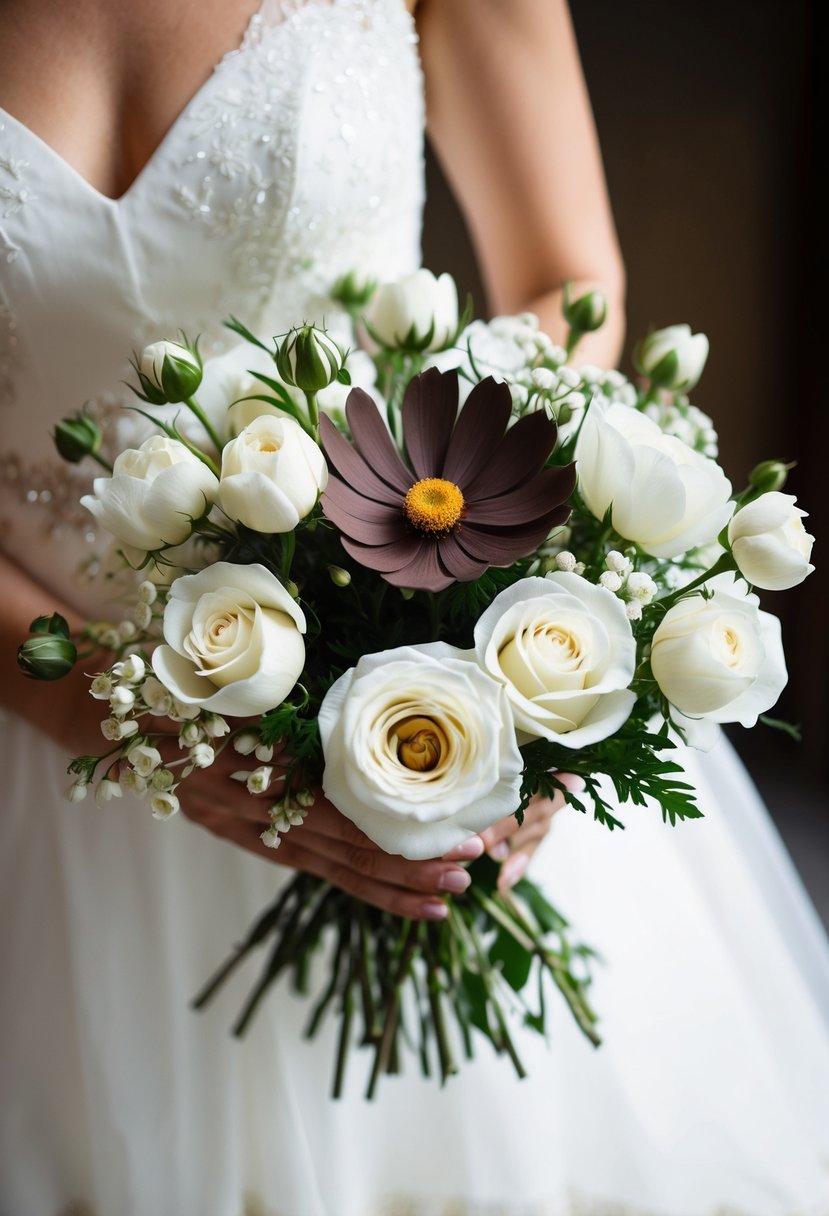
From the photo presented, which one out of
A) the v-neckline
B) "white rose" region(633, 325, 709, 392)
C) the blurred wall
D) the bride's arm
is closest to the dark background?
the blurred wall

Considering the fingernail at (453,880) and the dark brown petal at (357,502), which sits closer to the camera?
the dark brown petal at (357,502)

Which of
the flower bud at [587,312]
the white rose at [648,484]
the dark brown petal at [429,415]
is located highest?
the flower bud at [587,312]

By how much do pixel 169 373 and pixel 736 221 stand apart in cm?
165

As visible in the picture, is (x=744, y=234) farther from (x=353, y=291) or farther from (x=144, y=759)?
(x=144, y=759)

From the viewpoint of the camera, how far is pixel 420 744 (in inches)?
17.3

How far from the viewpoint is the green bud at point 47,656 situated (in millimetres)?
517

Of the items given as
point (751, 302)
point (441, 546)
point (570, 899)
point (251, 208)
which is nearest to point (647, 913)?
point (570, 899)

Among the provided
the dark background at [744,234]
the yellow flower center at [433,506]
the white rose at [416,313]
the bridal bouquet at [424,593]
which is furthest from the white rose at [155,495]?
the dark background at [744,234]

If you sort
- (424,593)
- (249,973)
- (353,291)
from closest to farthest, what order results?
(424,593) → (353,291) → (249,973)

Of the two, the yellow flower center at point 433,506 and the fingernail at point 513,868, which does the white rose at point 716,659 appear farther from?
the fingernail at point 513,868

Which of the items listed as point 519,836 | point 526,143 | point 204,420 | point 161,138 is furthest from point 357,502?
point 526,143

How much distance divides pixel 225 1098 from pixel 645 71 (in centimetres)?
187

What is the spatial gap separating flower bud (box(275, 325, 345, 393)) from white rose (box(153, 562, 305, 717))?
12 cm

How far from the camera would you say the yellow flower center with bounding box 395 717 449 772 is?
437mm
